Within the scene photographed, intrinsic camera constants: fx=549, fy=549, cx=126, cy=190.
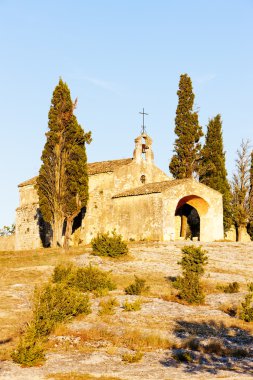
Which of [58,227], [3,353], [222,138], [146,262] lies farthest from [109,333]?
[222,138]

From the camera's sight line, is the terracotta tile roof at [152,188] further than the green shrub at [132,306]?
Yes

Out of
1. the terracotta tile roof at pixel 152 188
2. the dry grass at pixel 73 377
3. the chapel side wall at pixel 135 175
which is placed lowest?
the dry grass at pixel 73 377

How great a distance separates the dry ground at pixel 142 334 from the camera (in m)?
11.7

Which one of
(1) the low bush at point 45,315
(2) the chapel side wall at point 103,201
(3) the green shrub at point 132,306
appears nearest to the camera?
(1) the low bush at point 45,315

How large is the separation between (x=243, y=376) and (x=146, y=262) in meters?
17.8

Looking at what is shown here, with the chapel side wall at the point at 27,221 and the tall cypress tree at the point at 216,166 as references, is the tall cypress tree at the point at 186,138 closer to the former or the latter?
the tall cypress tree at the point at 216,166

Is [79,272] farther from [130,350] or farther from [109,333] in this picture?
[130,350]

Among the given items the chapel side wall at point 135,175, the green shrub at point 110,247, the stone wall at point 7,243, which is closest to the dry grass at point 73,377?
the green shrub at point 110,247

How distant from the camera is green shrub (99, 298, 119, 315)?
1712 centimetres

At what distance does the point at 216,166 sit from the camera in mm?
48062

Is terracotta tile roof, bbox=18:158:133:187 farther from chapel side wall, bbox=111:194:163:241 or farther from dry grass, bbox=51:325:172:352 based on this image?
dry grass, bbox=51:325:172:352

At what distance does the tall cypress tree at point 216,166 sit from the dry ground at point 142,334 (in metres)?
21.2

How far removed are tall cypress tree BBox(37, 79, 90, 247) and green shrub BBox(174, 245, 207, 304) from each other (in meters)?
14.7

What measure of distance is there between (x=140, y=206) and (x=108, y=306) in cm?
2226
